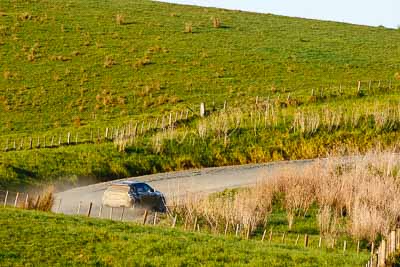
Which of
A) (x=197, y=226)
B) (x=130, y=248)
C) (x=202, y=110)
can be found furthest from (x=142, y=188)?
(x=202, y=110)

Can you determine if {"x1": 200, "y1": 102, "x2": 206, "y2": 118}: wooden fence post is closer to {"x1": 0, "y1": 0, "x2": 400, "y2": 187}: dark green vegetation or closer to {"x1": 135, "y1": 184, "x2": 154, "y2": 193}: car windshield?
{"x1": 0, "y1": 0, "x2": 400, "y2": 187}: dark green vegetation

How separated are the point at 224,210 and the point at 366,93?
1299 inches

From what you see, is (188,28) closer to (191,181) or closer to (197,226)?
(191,181)

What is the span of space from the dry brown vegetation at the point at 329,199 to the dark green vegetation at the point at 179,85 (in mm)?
9177

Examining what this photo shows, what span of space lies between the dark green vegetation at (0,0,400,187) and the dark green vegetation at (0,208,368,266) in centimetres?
1648

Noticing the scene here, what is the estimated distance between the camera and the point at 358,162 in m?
43.5

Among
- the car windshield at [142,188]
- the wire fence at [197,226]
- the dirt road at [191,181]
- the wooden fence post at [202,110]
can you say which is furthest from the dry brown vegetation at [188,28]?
the car windshield at [142,188]

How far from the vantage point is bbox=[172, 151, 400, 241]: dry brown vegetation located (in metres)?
34.1

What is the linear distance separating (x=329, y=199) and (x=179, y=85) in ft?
99.6

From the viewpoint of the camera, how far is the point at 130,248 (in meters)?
26.9

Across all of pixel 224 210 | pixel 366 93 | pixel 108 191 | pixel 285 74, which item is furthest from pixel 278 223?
pixel 285 74

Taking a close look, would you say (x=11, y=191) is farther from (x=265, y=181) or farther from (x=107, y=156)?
(x=265, y=181)

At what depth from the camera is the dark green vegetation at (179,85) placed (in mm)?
51844

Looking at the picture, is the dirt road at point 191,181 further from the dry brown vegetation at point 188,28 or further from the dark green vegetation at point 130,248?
the dry brown vegetation at point 188,28
